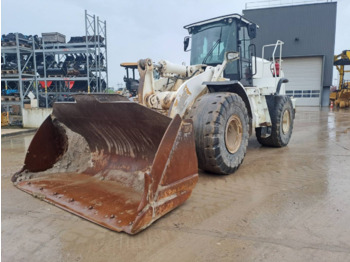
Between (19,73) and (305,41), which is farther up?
(305,41)

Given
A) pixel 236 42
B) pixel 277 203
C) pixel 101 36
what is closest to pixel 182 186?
pixel 277 203

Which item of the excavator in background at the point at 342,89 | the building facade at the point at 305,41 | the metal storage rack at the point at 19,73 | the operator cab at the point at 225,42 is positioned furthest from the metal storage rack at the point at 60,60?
the excavator in background at the point at 342,89

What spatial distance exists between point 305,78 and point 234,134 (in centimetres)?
2265

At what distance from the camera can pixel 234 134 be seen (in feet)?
14.3

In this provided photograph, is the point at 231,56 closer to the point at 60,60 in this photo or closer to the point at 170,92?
the point at 170,92

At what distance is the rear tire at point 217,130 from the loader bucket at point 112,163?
638 millimetres

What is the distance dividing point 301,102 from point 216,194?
23664 mm

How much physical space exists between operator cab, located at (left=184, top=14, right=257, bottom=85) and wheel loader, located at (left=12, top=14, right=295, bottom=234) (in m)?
0.02

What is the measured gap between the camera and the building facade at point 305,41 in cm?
2336

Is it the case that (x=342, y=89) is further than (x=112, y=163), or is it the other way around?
(x=342, y=89)

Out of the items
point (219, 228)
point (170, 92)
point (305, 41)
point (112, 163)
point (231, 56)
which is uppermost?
point (305, 41)

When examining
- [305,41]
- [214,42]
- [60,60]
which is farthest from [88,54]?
[305,41]

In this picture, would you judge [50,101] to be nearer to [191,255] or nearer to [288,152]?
[288,152]

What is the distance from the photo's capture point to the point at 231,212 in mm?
2969
